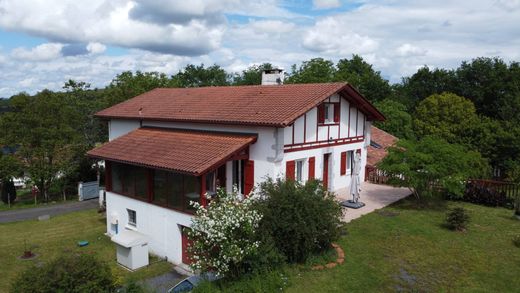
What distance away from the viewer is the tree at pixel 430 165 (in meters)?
16.7

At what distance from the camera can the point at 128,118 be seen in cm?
2242

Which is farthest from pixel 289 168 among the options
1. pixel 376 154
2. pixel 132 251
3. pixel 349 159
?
pixel 376 154

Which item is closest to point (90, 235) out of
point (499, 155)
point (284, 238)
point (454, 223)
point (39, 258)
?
point (39, 258)

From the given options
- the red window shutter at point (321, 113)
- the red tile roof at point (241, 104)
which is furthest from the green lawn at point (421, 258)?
the red tile roof at point (241, 104)

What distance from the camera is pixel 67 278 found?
796 cm

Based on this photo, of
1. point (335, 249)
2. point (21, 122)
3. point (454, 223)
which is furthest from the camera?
point (21, 122)

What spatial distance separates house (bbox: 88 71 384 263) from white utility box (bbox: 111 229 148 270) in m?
1.01

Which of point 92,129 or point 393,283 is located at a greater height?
point 92,129

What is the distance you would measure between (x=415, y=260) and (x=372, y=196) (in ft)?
26.1

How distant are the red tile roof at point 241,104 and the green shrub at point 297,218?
3.23 meters

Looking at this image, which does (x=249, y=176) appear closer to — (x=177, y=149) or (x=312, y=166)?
(x=177, y=149)

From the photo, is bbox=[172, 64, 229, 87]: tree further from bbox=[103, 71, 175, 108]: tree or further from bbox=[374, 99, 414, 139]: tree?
bbox=[374, 99, 414, 139]: tree

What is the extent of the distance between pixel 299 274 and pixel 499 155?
18.1 metres

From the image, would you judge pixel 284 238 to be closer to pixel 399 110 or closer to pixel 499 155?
pixel 499 155
